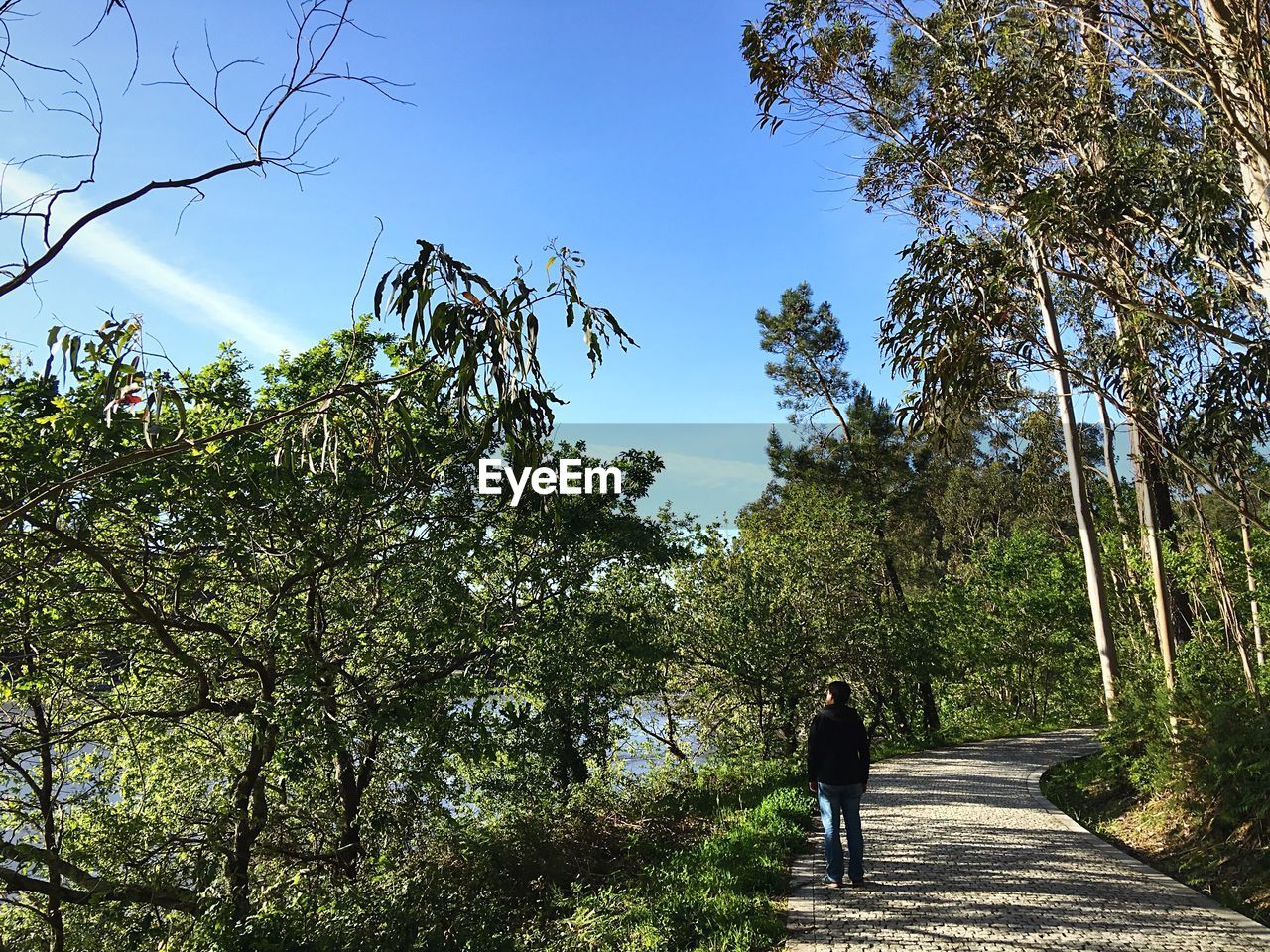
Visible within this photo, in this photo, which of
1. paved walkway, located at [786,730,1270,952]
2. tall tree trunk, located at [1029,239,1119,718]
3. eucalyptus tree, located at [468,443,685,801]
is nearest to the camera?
paved walkway, located at [786,730,1270,952]

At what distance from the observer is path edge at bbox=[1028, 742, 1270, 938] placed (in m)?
5.46

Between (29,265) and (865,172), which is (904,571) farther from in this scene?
(29,265)

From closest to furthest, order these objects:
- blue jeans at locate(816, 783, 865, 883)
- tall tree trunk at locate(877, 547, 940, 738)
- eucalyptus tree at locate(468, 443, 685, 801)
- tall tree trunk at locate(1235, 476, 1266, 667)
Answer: blue jeans at locate(816, 783, 865, 883)
tall tree trunk at locate(1235, 476, 1266, 667)
eucalyptus tree at locate(468, 443, 685, 801)
tall tree trunk at locate(877, 547, 940, 738)

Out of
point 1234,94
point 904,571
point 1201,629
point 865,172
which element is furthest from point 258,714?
point 904,571

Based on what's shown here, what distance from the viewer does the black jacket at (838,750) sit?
638 cm

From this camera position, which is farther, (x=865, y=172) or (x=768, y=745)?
(x=768, y=745)

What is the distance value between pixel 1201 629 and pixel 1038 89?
340 inches

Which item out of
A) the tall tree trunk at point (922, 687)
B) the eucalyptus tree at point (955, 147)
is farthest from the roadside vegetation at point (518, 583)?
the tall tree trunk at point (922, 687)

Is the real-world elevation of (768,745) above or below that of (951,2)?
below

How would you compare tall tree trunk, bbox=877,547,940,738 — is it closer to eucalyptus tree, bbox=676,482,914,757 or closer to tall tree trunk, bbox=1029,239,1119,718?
eucalyptus tree, bbox=676,482,914,757

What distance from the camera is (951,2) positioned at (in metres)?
9.43

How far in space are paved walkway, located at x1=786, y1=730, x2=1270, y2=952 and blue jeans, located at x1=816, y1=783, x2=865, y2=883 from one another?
0.17 metres

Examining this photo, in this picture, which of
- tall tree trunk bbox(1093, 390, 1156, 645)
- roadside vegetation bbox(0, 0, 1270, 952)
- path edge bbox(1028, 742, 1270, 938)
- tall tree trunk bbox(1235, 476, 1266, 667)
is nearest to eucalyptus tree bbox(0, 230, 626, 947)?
roadside vegetation bbox(0, 0, 1270, 952)

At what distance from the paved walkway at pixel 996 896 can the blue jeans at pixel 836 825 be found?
0.17 meters
